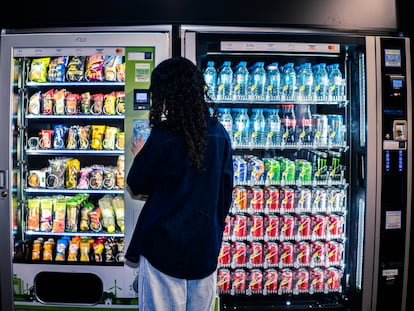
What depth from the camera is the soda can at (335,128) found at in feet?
8.71

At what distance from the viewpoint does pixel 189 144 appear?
5.05 ft

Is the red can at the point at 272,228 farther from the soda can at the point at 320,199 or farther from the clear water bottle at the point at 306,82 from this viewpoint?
the clear water bottle at the point at 306,82

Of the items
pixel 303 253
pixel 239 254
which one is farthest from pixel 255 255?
pixel 303 253

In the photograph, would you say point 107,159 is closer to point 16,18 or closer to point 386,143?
point 16,18

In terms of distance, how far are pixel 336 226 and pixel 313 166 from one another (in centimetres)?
45

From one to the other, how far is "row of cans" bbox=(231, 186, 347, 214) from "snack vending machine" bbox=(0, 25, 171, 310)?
2.35 ft

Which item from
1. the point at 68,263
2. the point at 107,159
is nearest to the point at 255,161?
the point at 107,159

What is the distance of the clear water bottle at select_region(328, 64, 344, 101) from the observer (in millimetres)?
2637

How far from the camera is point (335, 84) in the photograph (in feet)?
8.69

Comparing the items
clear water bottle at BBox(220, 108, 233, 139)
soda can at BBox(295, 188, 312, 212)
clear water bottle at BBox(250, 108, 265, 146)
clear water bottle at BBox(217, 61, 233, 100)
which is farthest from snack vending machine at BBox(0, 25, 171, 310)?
soda can at BBox(295, 188, 312, 212)

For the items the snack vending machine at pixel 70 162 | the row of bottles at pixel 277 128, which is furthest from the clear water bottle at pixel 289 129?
the snack vending machine at pixel 70 162

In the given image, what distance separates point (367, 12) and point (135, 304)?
240 centimetres

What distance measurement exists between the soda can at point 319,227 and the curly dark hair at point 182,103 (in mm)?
1449

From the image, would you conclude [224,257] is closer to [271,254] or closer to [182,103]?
[271,254]
